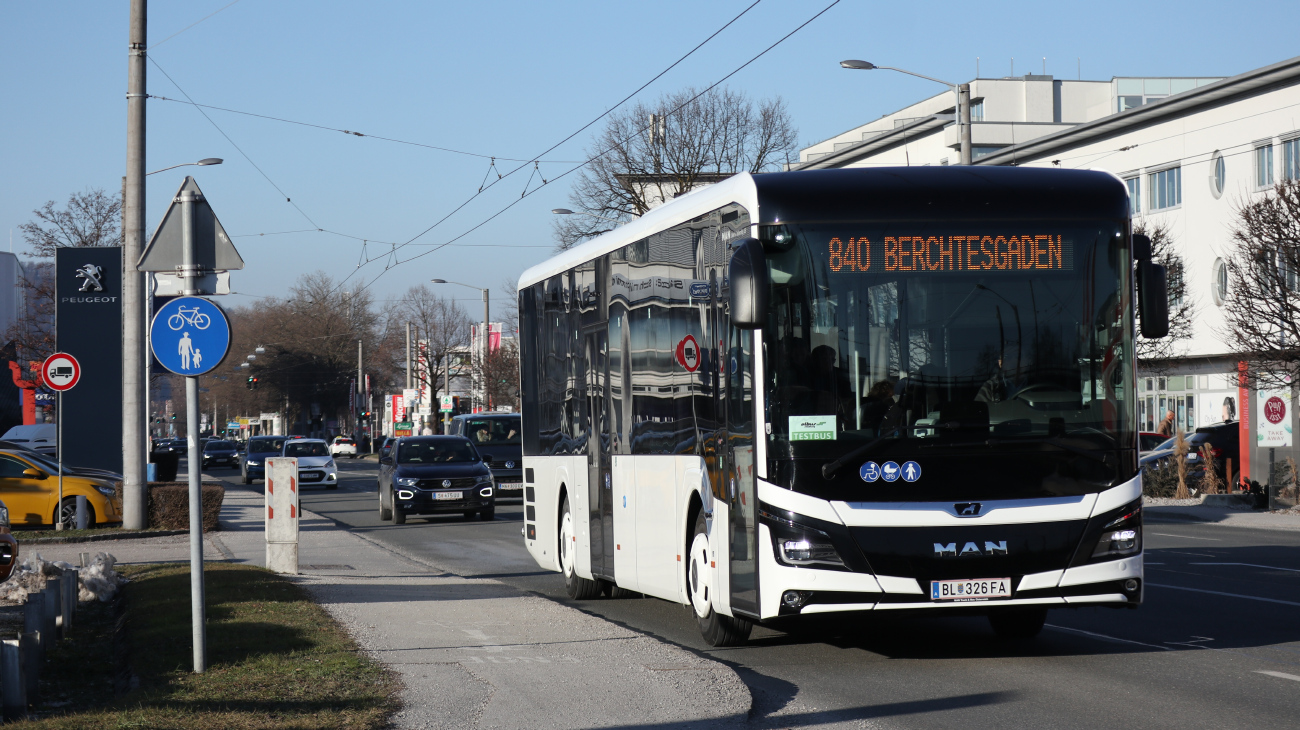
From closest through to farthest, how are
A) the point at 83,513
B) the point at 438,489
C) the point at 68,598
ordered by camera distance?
the point at 68,598 → the point at 83,513 → the point at 438,489

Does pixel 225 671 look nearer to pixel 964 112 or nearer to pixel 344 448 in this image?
pixel 964 112

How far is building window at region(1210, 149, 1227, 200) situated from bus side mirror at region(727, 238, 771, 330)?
42625 mm

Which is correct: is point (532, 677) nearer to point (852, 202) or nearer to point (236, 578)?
Answer: point (852, 202)

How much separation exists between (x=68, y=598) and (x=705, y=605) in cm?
548

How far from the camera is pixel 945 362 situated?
29.2 ft

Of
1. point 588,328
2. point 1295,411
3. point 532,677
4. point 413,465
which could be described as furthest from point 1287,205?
point 532,677

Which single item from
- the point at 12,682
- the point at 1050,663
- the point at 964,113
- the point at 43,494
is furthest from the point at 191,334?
the point at 964,113

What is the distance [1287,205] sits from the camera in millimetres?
28734

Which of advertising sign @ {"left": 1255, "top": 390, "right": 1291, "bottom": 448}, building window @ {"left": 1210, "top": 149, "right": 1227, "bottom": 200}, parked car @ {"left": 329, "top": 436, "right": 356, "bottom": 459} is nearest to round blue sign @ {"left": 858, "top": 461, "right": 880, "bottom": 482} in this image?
advertising sign @ {"left": 1255, "top": 390, "right": 1291, "bottom": 448}

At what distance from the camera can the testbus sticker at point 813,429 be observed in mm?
8820

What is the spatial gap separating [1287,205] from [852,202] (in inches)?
888

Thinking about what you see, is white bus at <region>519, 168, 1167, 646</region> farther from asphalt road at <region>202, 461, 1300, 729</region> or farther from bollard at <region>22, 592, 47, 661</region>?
bollard at <region>22, 592, 47, 661</region>

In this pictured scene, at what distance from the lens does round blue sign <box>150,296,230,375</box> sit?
894 centimetres

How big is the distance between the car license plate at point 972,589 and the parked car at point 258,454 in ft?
142
